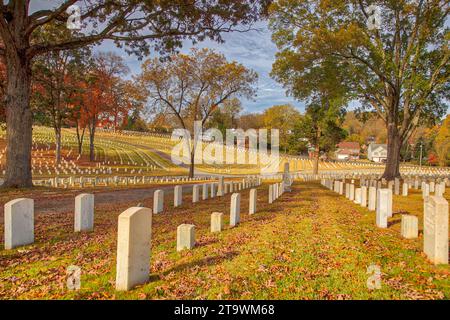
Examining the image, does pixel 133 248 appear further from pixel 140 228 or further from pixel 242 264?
pixel 242 264

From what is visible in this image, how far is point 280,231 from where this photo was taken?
7480mm

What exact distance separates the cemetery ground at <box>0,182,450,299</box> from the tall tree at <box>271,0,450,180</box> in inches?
584

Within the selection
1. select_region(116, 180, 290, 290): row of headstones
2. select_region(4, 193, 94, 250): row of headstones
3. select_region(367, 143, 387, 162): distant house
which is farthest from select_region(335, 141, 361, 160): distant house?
select_region(116, 180, 290, 290): row of headstones

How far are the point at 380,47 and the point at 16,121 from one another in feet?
74.3

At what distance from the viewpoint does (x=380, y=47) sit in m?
21.7

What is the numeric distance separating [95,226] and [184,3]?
10.2 m

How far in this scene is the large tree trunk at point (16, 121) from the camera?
13.5m

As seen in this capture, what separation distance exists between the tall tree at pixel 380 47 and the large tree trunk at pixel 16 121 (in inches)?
556

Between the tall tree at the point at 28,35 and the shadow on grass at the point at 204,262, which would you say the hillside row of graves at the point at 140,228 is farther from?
the tall tree at the point at 28,35

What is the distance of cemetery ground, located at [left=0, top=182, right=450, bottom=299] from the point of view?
158 inches

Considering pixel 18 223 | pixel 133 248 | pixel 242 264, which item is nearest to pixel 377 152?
pixel 242 264
